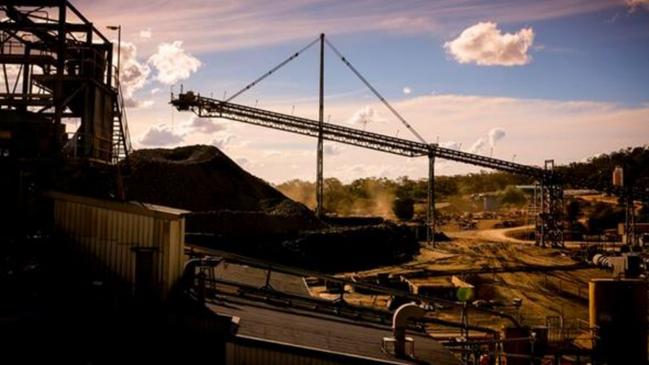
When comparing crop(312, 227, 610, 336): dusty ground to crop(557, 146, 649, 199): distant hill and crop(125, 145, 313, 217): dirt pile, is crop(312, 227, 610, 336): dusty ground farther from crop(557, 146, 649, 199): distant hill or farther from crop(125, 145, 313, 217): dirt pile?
crop(557, 146, 649, 199): distant hill

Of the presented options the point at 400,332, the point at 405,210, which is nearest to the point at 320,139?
the point at 405,210

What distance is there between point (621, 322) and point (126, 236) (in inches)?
586

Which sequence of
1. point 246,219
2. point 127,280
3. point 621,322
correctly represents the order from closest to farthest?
point 127,280, point 621,322, point 246,219

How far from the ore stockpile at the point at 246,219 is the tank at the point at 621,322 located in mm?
20363

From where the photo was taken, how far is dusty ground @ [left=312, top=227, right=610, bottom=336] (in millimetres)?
28938

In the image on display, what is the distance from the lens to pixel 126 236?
15070 millimetres

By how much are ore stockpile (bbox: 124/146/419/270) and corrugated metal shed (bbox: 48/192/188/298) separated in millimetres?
22410

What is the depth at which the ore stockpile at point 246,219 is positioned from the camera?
3953 centimetres

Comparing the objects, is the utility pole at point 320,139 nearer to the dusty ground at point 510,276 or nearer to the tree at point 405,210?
the dusty ground at point 510,276

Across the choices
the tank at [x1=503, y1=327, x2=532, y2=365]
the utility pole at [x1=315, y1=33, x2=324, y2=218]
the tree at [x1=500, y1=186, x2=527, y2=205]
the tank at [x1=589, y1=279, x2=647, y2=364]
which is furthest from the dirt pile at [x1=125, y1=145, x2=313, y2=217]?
the tree at [x1=500, y1=186, x2=527, y2=205]

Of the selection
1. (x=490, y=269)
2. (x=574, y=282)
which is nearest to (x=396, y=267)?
(x=490, y=269)

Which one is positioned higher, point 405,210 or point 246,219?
point 405,210

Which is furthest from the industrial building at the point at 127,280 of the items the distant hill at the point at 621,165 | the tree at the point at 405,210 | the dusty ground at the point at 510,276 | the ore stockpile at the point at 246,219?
the distant hill at the point at 621,165

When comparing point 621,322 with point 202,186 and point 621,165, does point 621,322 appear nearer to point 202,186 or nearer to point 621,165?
point 202,186
